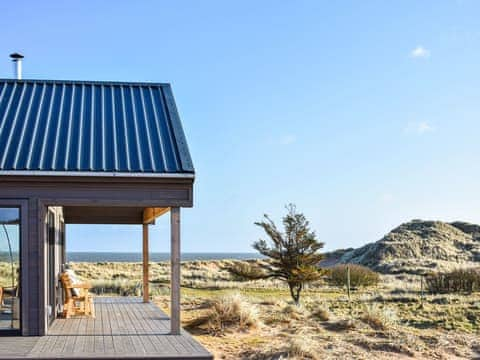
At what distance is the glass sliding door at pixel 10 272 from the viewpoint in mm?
8898

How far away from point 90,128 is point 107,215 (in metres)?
4.91

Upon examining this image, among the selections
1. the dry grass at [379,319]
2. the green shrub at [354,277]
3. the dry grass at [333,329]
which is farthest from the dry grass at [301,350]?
the green shrub at [354,277]

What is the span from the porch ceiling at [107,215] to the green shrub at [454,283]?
11550mm

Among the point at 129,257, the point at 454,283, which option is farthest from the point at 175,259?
the point at 129,257

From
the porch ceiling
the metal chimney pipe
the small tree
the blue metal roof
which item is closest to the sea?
the small tree

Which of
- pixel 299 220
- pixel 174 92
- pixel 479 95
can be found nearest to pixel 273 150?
pixel 479 95

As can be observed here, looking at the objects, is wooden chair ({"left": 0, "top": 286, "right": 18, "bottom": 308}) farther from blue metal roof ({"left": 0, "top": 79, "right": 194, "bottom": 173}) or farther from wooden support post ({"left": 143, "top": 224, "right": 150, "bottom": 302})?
wooden support post ({"left": 143, "top": 224, "right": 150, "bottom": 302})

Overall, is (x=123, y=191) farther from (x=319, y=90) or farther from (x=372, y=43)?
(x=319, y=90)

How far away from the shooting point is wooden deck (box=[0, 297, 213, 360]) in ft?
25.5

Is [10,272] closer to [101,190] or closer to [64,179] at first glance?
[64,179]

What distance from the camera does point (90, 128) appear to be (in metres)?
10.1

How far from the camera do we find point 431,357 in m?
10.8

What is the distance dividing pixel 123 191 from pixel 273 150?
2469 cm

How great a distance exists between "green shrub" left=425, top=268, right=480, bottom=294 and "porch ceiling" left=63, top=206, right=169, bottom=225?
11.5 m
